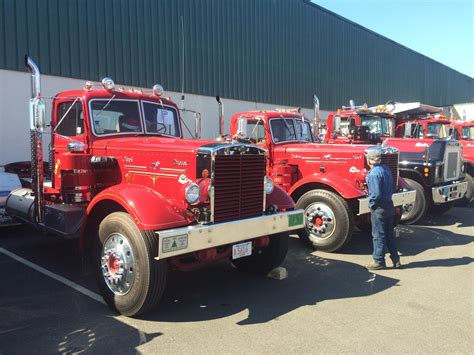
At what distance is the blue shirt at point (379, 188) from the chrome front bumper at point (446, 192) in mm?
3420

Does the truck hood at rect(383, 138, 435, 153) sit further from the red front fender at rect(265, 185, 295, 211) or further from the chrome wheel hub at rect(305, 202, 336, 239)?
the red front fender at rect(265, 185, 295, 211)

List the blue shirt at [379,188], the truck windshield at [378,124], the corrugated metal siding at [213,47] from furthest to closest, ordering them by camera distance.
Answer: the corrugated metal siding at [213,47]
the truck windshield at [378,124]
the blue shirt at [379,188]

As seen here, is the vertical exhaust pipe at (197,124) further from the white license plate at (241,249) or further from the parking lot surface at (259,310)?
the white license plate at (241,249)

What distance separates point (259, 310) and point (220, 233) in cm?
93

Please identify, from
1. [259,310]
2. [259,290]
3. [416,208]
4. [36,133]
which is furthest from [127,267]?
[416,208]

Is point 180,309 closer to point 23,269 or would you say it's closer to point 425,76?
point 23,269

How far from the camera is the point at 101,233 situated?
4.29m

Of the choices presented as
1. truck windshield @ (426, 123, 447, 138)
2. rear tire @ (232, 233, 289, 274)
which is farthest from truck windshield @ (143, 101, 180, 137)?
truck windshield @ (426, 123, 447, 138)

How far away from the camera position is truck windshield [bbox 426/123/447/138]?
11.3 m

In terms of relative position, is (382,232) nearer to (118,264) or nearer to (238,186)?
(238,186)

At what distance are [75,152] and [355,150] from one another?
425 centimetres

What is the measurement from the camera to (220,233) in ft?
13.1

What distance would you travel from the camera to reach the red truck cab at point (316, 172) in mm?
6379

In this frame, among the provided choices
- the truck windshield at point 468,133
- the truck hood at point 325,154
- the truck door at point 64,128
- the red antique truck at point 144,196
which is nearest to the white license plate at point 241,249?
the red antique truck at point 144,196
